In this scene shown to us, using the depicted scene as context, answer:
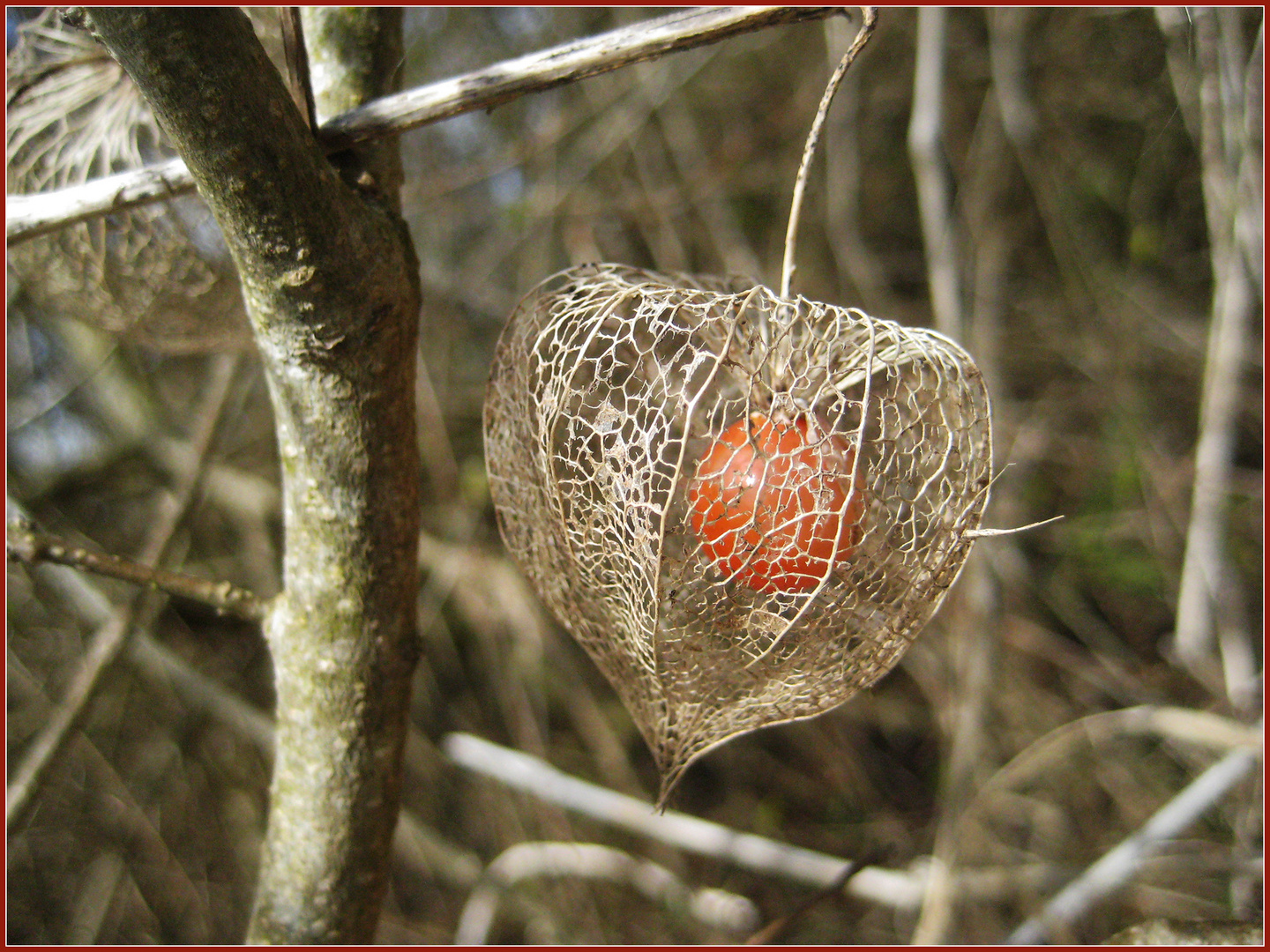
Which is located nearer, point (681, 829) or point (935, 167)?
point (935, 167)

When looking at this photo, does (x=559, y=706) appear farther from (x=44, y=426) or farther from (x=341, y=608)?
(x=341, y=608)

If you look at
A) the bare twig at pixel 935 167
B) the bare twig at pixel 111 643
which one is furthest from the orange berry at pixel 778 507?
the bare twig at pixel 111 643

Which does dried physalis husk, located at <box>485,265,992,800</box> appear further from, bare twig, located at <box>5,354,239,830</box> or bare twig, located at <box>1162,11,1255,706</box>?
bare twig, located at <box>1162,11,1255,706</box>

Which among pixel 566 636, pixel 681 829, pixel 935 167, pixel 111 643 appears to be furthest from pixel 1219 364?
pixel 111 643

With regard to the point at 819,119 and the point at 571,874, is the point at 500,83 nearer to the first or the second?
the point at 819,119

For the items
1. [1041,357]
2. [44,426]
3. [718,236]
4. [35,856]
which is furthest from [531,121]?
[35,856]

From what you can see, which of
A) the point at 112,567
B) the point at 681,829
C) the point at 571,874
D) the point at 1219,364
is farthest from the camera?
the point at 571,874
